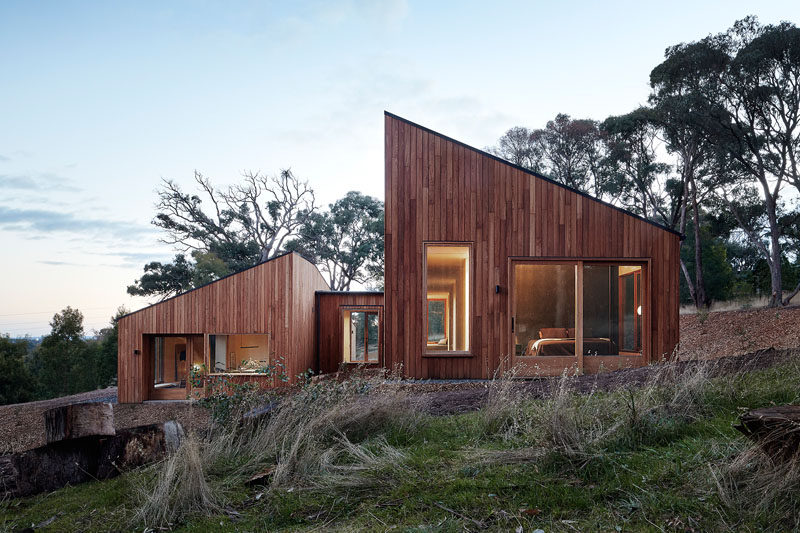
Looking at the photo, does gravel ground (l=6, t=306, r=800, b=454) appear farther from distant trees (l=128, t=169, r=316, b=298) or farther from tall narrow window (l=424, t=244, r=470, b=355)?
distant trees (l=128, t=169, r=316, b=298)

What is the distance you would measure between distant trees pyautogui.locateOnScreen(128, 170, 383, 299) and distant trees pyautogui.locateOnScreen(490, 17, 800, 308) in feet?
28.2

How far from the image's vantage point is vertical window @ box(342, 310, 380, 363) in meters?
14.5

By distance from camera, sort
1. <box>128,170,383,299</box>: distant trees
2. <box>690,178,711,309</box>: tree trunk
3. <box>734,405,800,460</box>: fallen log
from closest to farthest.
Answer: <box>734,405,800,460</box>: fallen log → <box>690,178,711,309</box>: tree trunk → <box>128,170,383,299</box>: distant trees

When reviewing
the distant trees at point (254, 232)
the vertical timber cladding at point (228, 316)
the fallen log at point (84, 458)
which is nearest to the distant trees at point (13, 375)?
the distant trees at point (254, 232)

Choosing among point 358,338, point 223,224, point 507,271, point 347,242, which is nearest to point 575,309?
point 507,271

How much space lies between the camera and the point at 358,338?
619 inches

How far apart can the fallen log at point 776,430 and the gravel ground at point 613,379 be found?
2.23 metres

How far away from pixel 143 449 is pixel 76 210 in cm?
1833

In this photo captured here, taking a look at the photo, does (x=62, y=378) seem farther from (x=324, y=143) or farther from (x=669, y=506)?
(x=669, y=506)

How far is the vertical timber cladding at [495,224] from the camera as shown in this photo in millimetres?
8586

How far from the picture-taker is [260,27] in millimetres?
11148

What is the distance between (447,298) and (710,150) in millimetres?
15595

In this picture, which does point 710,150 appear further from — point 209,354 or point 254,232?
point 254,232

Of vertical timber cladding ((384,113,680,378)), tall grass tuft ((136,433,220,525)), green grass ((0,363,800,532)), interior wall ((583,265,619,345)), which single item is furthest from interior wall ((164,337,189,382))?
tall grass tuft ((136,433,220,525))
